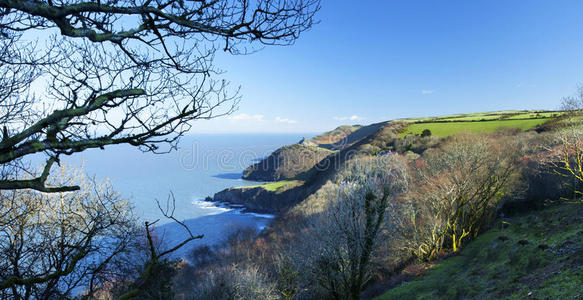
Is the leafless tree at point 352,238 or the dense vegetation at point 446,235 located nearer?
the dense vegetation at point 446,235

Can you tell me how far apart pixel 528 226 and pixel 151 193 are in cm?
6904

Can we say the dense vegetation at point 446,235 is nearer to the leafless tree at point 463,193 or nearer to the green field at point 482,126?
the leafless tree at point 463,193

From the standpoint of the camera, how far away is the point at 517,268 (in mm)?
10406

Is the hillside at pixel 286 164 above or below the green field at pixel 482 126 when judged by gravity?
below

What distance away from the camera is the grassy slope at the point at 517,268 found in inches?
297

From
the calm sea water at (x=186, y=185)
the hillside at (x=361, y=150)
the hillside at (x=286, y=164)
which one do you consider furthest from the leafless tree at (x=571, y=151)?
the hillside at (x=286, y=164)

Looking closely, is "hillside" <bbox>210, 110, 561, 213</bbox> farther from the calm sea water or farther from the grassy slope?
the grassy slope

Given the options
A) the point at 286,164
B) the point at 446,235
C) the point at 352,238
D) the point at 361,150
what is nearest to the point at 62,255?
the point at 352,238

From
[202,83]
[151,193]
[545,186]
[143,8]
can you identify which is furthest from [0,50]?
[151,193]

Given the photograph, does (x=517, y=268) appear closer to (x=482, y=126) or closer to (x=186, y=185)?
(x=482, y=126)

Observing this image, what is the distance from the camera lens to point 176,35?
317 centimetres

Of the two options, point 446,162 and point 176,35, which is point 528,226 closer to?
point 446,162

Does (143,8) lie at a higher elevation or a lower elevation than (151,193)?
higher

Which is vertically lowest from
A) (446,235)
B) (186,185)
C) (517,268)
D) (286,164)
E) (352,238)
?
(186,185)
